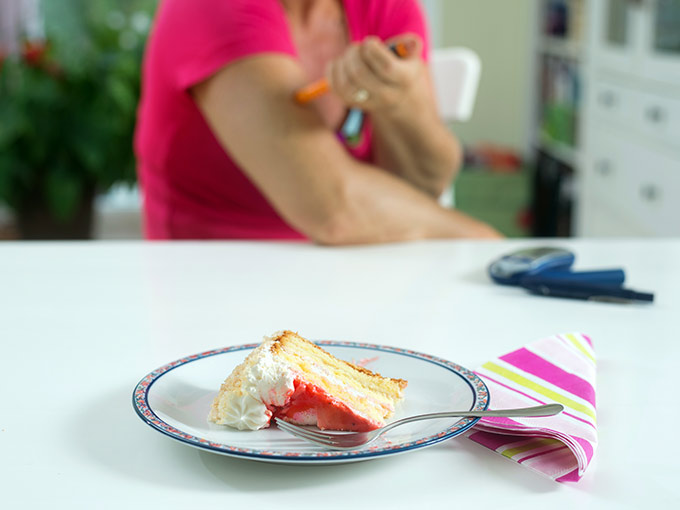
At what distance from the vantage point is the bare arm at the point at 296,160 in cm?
116

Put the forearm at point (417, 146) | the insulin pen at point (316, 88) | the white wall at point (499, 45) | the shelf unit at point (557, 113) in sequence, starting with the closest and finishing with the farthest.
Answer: the insulin pen at point (316, 88) < the forearm at point (417, 146) < the shelf unit at point (557, 113) < the white wall at point (499, 45)

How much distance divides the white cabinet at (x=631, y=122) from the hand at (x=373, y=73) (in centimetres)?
127

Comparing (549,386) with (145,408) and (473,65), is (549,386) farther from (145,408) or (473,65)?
(473,65)

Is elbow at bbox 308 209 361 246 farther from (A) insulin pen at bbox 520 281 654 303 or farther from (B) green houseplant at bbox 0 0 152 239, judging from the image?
(B) green houseplant at bbox 0 0 152 239

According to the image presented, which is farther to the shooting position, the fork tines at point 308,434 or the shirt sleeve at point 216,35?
the shirt sleeve at point 216,35

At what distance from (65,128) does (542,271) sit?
3.06 m

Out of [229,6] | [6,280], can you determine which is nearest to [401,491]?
[6,280]

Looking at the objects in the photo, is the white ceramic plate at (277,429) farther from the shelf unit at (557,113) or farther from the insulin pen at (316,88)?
the shelf unit at (557,113)

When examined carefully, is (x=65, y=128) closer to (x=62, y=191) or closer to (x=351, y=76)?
(x=62, y=191)

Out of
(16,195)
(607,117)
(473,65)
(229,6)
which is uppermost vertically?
(229,6)

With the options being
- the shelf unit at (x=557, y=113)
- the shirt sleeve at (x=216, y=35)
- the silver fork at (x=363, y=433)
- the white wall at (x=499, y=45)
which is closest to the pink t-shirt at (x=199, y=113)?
the shirt sleeve at (x=216, y=35)

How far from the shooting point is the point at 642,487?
0.46m

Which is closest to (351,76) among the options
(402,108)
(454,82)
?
(402,108)

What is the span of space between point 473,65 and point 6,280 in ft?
4.99
